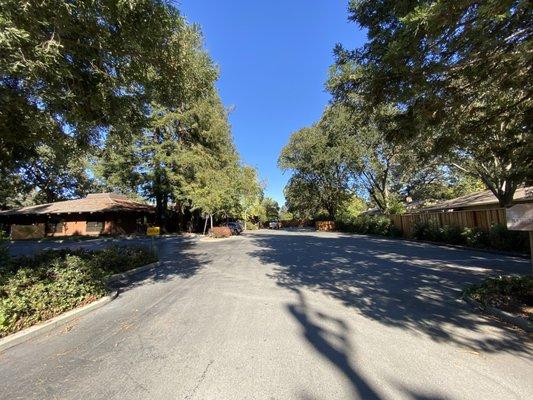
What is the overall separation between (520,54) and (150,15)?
18.7 feet

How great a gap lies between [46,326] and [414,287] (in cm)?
766

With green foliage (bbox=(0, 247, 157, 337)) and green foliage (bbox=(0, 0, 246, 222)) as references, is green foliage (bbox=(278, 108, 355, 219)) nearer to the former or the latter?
green foliage (bbox=(0, 0, 246, 222))

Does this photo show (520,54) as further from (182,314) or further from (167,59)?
(182,314)

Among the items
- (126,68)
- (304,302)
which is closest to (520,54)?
(304,302)

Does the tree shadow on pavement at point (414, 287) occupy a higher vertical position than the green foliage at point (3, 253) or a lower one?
lower

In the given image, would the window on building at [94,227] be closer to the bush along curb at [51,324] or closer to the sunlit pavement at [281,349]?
the bush along curb at [51,324]

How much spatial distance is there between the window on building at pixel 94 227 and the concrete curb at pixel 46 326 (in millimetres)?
33982

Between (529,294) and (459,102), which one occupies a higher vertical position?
(459,102)

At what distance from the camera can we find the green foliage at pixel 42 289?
19.0 ft

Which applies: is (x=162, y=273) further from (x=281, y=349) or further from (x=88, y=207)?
(x=88, y=207)

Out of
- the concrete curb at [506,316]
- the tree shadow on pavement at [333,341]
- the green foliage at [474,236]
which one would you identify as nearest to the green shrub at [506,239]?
the green foliage at [474,236]

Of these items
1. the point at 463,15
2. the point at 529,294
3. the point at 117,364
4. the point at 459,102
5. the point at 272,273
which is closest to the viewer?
the point at 117,364

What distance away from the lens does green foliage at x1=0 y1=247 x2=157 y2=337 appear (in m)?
5.80

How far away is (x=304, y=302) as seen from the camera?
7062 millimetres
